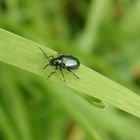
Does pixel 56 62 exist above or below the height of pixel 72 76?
above

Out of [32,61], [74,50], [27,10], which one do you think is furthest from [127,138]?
[32,61]

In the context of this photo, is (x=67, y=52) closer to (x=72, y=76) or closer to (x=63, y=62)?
(x=63, y=62)

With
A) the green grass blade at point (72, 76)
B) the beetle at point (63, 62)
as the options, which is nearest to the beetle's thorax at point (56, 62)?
the beetle at point (63, 62)

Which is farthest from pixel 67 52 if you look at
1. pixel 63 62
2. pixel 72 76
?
pixel 72 76

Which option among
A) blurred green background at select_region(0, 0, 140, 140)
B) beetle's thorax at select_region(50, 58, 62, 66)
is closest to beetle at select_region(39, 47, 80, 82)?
beetle's thorax at select_region(50, 58, 62, 66)

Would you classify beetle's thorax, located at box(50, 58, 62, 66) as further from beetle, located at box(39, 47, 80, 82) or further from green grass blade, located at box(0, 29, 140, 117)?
green grass blade, located at box(0, 29, 140, 117)

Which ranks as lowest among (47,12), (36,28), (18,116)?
(18,116)

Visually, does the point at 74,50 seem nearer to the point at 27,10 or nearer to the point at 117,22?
the point at 27,10
